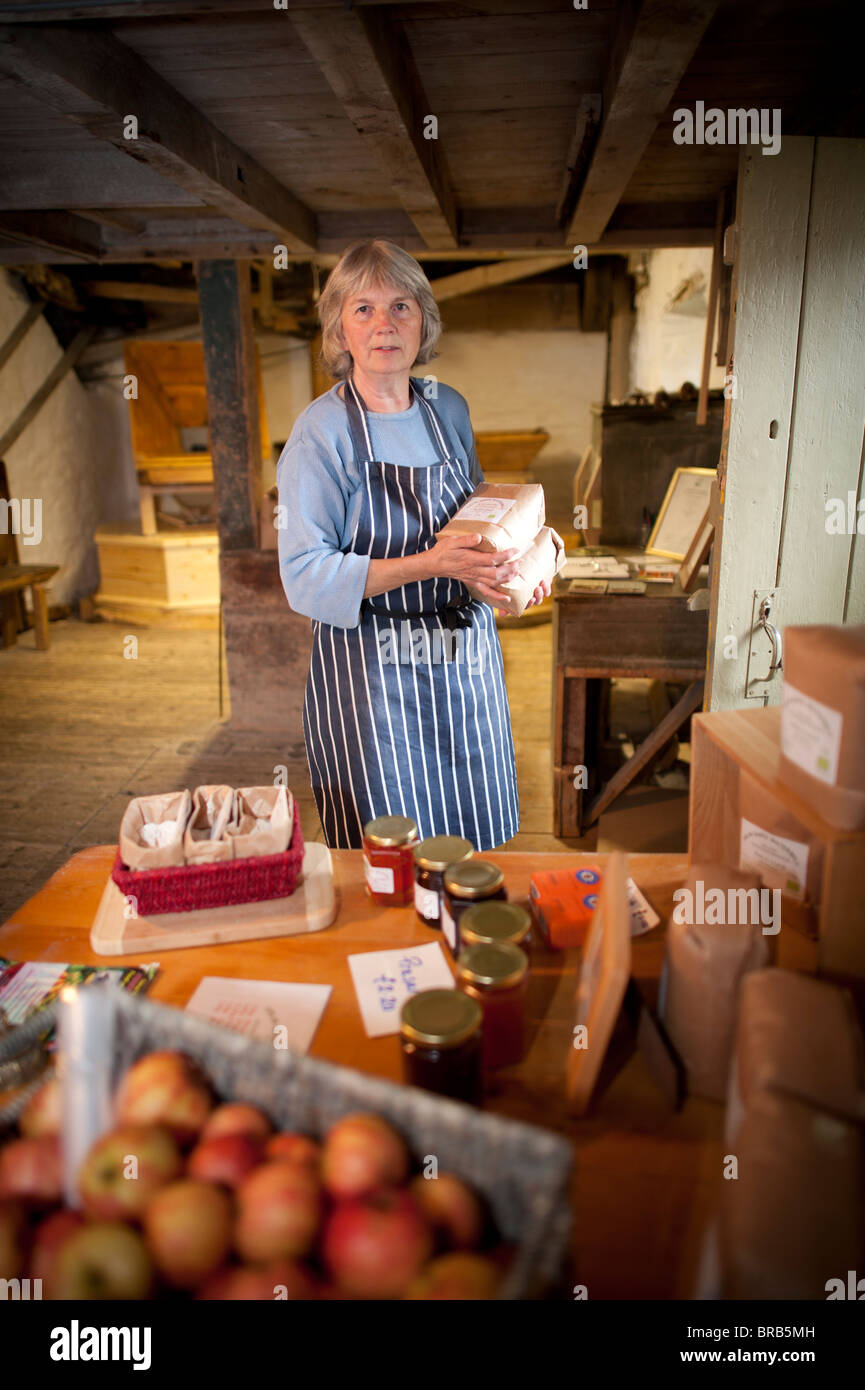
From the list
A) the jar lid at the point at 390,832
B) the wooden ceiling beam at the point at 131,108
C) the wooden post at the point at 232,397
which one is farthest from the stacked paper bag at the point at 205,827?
the wooden post at the point at 232,397

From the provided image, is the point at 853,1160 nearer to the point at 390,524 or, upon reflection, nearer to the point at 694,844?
the point at 694,844

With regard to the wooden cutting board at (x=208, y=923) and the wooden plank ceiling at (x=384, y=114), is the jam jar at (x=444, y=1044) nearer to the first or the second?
the wooden cutting board at (x=208, y=923)

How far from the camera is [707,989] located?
1143mm

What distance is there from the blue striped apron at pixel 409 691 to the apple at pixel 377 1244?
1.40 meters

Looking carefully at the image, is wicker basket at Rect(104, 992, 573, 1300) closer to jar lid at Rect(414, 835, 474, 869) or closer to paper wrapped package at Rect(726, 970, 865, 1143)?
paper wrapped package at Rect(726, 970, 865, 1143)

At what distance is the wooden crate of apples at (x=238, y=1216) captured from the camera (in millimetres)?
830

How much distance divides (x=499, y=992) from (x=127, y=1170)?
1.61ft

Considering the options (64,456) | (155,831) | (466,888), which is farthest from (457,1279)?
(64,456)

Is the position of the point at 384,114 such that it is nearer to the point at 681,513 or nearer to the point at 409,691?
the point at 409,691

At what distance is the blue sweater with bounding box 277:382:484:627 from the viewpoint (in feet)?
6.69

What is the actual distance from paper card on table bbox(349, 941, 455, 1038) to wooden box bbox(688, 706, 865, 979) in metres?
0.55

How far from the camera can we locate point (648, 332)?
7910 mm


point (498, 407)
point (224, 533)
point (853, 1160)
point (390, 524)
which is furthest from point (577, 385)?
point (853, 1160)

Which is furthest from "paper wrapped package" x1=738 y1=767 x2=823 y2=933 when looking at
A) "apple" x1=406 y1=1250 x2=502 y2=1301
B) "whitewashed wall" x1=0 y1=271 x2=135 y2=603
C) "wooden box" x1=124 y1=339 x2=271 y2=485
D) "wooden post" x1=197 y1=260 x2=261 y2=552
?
"whitewashed wall" x1=0 y1=271 x2=135 y2=603
